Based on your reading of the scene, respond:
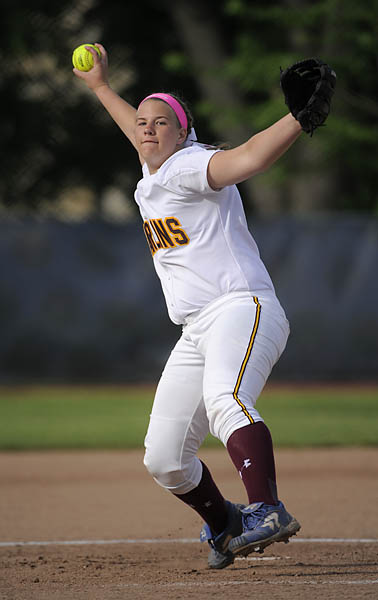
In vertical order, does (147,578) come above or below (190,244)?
below

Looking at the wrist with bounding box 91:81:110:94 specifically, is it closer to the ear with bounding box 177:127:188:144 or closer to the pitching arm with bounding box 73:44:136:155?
the pitching arm with bounding box 73:44:136:155

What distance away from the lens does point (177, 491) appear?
397 cm

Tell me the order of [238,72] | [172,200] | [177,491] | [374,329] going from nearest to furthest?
[172,200]
[177,491]
[374,329]
[238,72]

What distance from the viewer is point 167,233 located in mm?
3695

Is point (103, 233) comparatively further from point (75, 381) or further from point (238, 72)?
point (238, 72)

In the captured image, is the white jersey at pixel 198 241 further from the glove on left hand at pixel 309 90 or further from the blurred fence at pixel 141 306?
the blurred fence at pixel 141 306

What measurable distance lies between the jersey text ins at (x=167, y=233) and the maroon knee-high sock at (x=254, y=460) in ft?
2.48

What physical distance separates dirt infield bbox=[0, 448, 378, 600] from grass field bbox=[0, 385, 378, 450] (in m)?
0.51

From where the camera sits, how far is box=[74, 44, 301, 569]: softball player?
3.43m

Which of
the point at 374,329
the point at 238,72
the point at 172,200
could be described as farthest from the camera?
the point at 238,72

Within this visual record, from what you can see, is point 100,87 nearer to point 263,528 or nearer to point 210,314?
point 210,314

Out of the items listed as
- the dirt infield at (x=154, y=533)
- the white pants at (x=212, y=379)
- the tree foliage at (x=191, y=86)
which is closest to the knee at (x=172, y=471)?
the white pants at (x=212, y=379)

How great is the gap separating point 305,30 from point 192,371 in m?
10.0

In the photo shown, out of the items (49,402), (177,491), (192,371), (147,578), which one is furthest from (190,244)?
(49,402)
